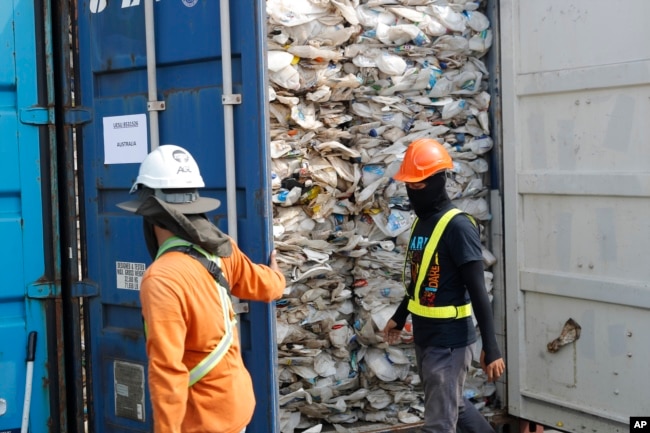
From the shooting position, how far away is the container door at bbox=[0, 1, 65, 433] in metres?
4.05

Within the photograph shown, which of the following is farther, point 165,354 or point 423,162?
point 423,162

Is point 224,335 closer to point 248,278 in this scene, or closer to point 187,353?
point 187,353

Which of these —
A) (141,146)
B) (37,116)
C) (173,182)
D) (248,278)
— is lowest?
(248,278)

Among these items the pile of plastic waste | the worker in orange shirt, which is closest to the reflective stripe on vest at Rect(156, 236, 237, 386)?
the worker in orange shirt

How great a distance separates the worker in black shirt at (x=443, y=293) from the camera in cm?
417

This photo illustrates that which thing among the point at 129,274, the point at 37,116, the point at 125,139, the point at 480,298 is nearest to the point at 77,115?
the point at 37,116

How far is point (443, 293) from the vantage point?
167 inches

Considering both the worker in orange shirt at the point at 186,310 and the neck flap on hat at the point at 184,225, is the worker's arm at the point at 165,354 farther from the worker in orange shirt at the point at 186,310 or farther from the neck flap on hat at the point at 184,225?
the neck flap on hat at the point at 184,225

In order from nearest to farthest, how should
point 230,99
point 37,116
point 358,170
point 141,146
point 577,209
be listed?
point 230,99, point 141,146, point 37,116, point 577,209, point 358,170

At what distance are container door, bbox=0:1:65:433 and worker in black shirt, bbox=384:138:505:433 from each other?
169 centimetres

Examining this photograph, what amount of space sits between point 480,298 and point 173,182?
1.66m

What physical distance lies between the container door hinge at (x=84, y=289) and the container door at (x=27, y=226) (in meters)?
0.07

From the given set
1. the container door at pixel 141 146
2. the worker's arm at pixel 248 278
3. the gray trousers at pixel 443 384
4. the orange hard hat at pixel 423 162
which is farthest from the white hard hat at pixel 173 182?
the gray trousers at pixel 443 384

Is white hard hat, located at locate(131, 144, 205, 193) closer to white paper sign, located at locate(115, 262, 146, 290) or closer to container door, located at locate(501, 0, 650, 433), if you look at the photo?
white paper sign, located at locate(115, 262, 146, 290)
